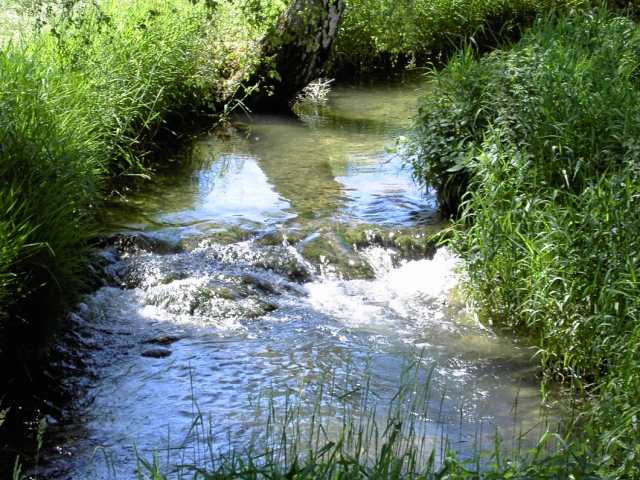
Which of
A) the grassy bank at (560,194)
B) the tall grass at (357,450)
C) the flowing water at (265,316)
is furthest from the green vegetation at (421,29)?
the tall grass at (357,450)

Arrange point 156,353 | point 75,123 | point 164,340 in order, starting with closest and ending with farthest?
point 156,353 < point 164,340 < point 75,123

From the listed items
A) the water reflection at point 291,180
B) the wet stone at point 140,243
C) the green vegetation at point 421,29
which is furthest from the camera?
the green vegetation at point 421,29

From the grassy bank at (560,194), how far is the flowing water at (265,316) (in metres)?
0.36

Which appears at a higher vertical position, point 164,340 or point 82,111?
point 82,111

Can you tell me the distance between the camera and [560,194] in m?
6.14

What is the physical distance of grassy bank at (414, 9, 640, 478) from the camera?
4.87 meters

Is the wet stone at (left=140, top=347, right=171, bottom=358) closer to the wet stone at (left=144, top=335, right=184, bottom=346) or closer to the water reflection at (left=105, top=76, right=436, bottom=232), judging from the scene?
the wet stone at (left=144, top=335, right=184, bottom=346)

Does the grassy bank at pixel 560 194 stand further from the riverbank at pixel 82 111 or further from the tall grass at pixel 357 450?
the riverbank at pixel 82 111

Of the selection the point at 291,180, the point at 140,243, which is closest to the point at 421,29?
the point at 291,180

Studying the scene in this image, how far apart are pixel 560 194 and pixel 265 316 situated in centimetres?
219

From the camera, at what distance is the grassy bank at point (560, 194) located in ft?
16.0

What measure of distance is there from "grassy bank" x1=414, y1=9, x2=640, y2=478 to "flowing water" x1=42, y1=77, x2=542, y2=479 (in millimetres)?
360

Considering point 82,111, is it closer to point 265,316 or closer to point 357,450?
point 265,316

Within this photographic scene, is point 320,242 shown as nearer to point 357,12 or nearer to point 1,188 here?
point 1,188
